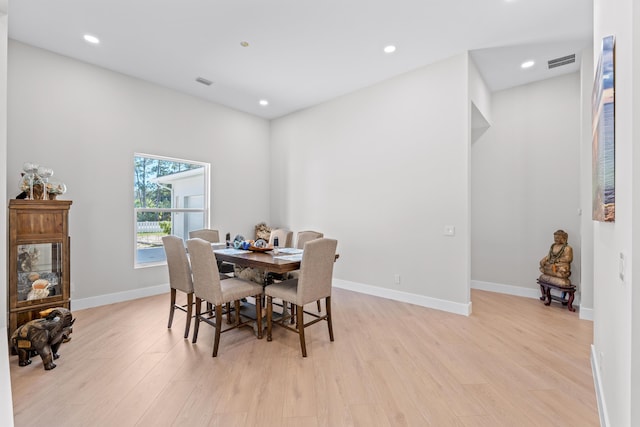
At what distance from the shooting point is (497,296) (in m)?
4.36

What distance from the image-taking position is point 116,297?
3982 millimetres

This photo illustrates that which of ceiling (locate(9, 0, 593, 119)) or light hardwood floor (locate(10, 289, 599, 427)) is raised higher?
ceiling (locate(9, 0, 593, 119))

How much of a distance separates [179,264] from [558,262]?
4641 millimetres

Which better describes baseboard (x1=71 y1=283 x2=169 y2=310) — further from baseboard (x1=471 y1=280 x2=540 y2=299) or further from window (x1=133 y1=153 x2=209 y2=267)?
baseboard (x1=471 y1=280 x2=540 y2=299)

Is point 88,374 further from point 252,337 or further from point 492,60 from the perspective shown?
point 492,60

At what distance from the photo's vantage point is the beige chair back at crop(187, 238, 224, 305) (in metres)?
2.55

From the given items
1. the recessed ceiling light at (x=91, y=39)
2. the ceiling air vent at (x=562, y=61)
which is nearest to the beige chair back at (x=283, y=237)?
the recessed ceiling light at (x=91, y=39)

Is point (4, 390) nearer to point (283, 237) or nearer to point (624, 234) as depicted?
point (624, 234)

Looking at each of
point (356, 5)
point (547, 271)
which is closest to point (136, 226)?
point (356, 5)

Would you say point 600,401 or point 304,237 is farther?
point 304,237

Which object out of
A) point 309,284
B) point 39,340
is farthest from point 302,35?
point 39,340

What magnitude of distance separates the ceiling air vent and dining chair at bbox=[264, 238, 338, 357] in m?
3.73

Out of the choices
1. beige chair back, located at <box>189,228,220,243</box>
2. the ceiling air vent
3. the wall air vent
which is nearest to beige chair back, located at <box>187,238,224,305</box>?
beige chair back, located at <box>189,228,220,243</box>

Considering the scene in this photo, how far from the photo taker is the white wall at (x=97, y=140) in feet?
11.0
